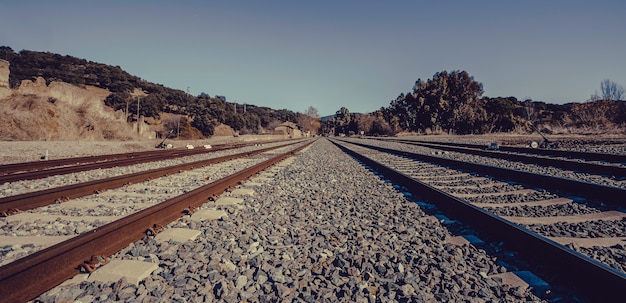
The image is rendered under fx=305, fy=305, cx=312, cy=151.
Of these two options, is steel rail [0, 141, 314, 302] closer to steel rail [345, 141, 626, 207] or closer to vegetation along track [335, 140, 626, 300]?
vegetation along track [335, 140, 626, 300]

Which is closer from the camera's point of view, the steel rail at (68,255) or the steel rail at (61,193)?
the steel rail at (68,255)

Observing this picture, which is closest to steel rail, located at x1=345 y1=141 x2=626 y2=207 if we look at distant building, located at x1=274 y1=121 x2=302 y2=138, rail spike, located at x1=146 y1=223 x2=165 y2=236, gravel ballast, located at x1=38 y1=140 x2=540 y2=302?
gravel ballast, located at x1=38 y1=140 x2=540 y2=302

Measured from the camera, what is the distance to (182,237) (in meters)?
3.02

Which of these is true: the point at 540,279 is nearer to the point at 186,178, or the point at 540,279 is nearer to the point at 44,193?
the point at 44,193

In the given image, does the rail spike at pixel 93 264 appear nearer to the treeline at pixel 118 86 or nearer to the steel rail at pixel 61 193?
the steel rail at pixel 61 193

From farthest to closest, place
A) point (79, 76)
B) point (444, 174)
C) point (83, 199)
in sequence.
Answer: point (79, 76)
point (444, 174)
point (83, 199)

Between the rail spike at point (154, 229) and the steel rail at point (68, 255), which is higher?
the steel rail at point (68, 255)

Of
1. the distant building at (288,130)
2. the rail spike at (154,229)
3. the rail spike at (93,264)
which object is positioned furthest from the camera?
the distant building at (288,130)

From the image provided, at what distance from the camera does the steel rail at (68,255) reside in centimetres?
178

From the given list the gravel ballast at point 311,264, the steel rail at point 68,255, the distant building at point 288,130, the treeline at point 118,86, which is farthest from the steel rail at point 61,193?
the distant building at point 288,130

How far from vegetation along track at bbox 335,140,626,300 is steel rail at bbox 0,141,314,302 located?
3414 millimetres

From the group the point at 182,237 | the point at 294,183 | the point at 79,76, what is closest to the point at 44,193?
the point at 182,237

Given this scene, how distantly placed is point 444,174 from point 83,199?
24.1 feet

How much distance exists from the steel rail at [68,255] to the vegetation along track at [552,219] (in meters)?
3.41
